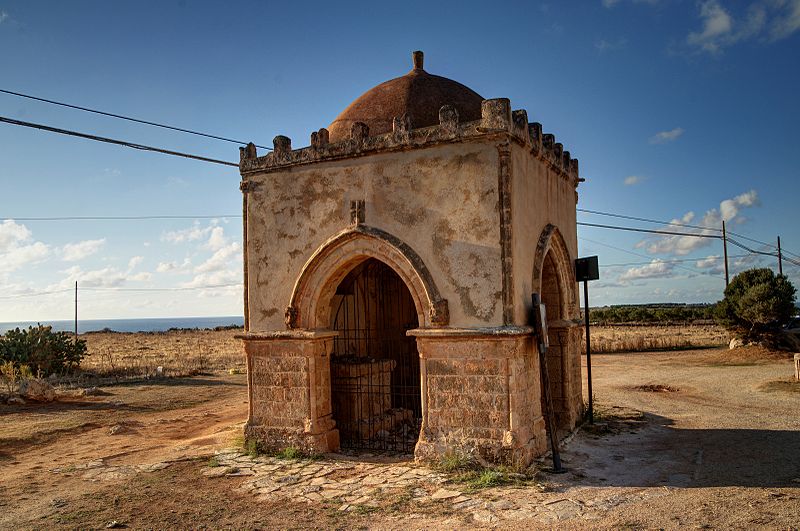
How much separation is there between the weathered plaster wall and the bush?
40.8ft

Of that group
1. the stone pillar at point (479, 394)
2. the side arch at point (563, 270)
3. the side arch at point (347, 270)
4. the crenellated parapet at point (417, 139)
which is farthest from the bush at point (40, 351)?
the side arch at point (563, 270)

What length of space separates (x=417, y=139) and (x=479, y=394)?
3537mm

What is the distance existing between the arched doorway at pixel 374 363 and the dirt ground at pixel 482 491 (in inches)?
53.1

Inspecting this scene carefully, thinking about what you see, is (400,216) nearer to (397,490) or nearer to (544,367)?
(544,367)

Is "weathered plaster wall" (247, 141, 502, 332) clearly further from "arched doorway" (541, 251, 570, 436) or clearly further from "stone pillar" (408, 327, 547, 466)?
"arched doorway" (541, 251, 570, 436)

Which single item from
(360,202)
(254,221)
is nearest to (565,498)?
(360,202)

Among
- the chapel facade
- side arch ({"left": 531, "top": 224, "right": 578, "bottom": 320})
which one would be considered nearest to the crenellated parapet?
the chapel facade

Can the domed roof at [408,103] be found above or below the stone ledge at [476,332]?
above

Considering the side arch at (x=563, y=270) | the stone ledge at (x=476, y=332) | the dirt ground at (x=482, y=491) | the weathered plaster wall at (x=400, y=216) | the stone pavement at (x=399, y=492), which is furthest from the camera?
the side arch at (x=563, y=270)

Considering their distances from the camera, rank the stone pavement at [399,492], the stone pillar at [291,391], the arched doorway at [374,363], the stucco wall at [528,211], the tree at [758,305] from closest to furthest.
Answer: the stone pavement at [399,492] < the stucco wall at [528,211] < the stone pillar at [291,391] < the arched doorway at [374,363] < the tree at [758,305]

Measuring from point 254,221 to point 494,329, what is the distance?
4.29m

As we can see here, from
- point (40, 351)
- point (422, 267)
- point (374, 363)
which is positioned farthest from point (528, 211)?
point (40, 351)

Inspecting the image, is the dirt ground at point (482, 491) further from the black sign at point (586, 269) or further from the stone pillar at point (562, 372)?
the black sign at point (586, 269)

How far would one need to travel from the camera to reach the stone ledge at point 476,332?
7742 millimetres
